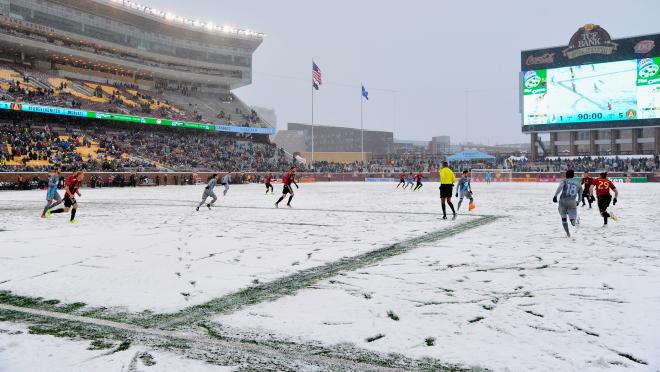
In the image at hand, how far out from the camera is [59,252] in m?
8.91

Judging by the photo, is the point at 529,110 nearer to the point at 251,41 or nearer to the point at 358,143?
the point at 251,41

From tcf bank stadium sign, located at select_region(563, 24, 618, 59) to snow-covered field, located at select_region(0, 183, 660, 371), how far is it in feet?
192

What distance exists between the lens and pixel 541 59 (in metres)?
65.5

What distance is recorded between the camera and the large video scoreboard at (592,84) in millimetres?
58469

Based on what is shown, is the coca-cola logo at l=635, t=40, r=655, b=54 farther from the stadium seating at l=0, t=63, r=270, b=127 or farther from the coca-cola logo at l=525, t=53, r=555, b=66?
the stadium seating at l=0, t=63, r=270, b=127

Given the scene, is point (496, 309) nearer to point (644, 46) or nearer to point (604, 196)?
point (604, 196)

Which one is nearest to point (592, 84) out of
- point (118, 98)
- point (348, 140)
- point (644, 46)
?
point (644, 46)

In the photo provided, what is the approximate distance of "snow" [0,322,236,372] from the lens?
3703 mm

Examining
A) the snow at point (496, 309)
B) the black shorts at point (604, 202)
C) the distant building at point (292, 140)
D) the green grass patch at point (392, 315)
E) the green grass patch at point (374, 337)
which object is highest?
the distant building at point (292, 140)

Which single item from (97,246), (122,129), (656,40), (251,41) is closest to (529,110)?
(656,40)

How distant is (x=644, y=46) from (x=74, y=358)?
70732 mm

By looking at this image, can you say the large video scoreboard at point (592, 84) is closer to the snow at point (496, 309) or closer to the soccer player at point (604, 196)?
the soccer player at point (604, 196)

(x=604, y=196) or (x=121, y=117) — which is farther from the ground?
(x=121, y=117)

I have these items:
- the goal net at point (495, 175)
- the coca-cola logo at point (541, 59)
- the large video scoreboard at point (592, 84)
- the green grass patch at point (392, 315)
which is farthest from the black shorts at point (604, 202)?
the coca-cola logo at point (541, 59)
